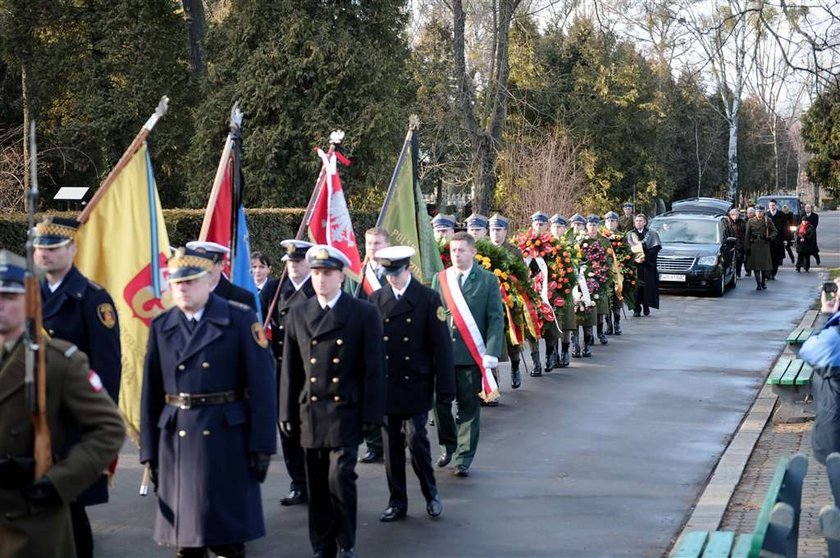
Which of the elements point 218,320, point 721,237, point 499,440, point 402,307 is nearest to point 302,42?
point 721,237

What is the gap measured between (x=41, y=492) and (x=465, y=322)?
6.32 m

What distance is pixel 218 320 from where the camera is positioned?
6.05 m

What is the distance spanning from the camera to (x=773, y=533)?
5.17 m

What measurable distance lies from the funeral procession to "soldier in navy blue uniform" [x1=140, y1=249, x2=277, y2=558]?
1cm

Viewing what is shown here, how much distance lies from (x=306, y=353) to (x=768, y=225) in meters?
24.7

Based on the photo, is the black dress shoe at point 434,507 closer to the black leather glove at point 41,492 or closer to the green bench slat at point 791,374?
the black leather glove at point 41,492

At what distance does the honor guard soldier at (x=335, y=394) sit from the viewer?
716 centimetres

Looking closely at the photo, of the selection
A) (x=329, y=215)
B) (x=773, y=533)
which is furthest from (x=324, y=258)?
(x=329, y=215)

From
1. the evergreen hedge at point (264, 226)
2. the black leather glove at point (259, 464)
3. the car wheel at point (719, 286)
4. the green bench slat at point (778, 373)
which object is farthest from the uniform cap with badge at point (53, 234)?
the car wheel at point (719, 286)

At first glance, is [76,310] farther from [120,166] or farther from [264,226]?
[264,226]

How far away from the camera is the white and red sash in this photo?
10.3 metres

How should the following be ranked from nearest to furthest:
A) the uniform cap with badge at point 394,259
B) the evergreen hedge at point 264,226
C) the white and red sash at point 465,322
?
the uniform cap with badge at point 394,259 → the white and red sash at point 465,322 → the evergreen hedge at point 264,226

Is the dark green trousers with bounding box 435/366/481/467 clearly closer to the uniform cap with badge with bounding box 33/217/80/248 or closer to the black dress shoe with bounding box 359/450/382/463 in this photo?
the black dress shoe with bounding box 359/450/382/463

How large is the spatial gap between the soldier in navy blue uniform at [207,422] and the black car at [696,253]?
22447 millimetres
